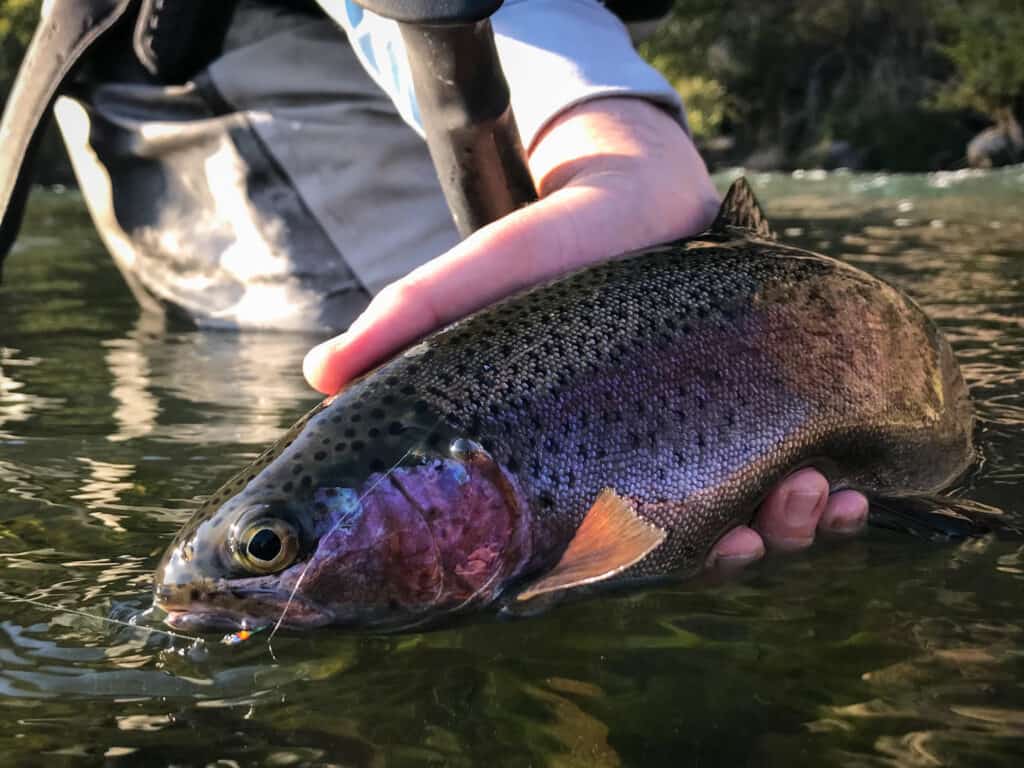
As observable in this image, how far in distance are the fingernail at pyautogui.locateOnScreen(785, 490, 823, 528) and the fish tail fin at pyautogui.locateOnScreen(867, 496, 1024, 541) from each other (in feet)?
0.48

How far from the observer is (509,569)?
209 centimetres

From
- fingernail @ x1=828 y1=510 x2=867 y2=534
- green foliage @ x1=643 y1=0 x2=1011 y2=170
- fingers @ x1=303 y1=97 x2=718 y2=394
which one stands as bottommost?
green foliage @ x1=643 y1=0 x2=1011 y2=170

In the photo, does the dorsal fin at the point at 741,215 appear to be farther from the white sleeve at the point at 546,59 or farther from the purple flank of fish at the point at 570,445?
the white sleeve at the point at 546,59

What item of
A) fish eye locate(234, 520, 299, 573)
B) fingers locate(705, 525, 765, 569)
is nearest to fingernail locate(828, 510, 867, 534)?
fingers locate(705, 525, 765, 569)

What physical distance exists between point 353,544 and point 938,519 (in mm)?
1110

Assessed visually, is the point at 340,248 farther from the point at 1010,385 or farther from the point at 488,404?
the point at 488,404

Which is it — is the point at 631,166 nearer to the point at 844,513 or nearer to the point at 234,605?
the point at 844,513

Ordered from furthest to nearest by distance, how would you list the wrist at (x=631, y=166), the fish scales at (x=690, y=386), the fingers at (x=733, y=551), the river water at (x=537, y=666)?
the wrist at (x=631, y=166) < the fingers at (x=733, y=551) < the fish scales at (x=690, y=386) < the river water at (x=537, y=666)

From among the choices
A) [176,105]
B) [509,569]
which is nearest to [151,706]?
[509,569]

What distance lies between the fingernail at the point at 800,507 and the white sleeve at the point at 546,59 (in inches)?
47.9

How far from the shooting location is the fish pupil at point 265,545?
6.52 ft

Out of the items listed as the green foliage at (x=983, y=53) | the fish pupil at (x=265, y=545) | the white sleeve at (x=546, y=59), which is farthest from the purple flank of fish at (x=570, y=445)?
the green foliage at (x=983, y=53)

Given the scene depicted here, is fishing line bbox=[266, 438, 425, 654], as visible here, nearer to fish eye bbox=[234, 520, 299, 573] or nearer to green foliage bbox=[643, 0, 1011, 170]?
fish eye bbox=[234, 520, 299, 573]

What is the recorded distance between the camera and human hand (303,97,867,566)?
7.71 ft
